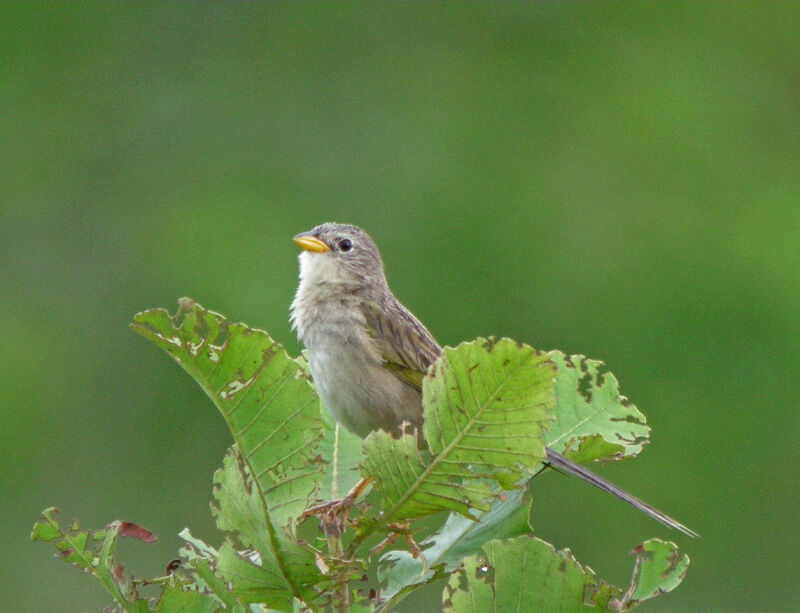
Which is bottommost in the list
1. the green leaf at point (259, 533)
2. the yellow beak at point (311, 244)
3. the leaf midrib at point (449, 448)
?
the green leaf at point (259, 533)

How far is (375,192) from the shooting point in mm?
9867

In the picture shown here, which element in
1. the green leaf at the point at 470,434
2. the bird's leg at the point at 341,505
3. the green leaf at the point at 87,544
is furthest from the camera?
the bird's leg at the point at 341,505

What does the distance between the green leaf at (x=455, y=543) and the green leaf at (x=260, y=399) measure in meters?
0.29

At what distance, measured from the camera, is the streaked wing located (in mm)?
3857

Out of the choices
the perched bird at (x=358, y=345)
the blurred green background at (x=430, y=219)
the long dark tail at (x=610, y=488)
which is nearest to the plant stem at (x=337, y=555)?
the long dark tail at (x=610, y=488)

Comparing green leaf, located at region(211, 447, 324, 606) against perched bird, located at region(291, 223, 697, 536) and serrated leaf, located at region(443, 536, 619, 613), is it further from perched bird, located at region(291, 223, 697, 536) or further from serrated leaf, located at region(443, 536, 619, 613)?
perched bird, located at region(291, 223, 697, 536)

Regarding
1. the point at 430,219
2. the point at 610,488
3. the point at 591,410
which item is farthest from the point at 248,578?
the point at 430,219

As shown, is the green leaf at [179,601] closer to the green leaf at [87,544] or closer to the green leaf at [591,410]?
the green leaf at [87,544]

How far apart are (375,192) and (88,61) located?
5036mm

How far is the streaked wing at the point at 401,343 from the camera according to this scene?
3857 mm

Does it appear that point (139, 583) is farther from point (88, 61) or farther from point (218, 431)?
point (88, 61)

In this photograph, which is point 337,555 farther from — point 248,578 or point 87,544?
point 87,544

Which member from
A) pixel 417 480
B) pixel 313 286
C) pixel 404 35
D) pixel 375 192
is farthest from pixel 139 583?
pixel 404 35

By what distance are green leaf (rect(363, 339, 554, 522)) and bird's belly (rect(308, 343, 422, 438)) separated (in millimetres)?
1236
